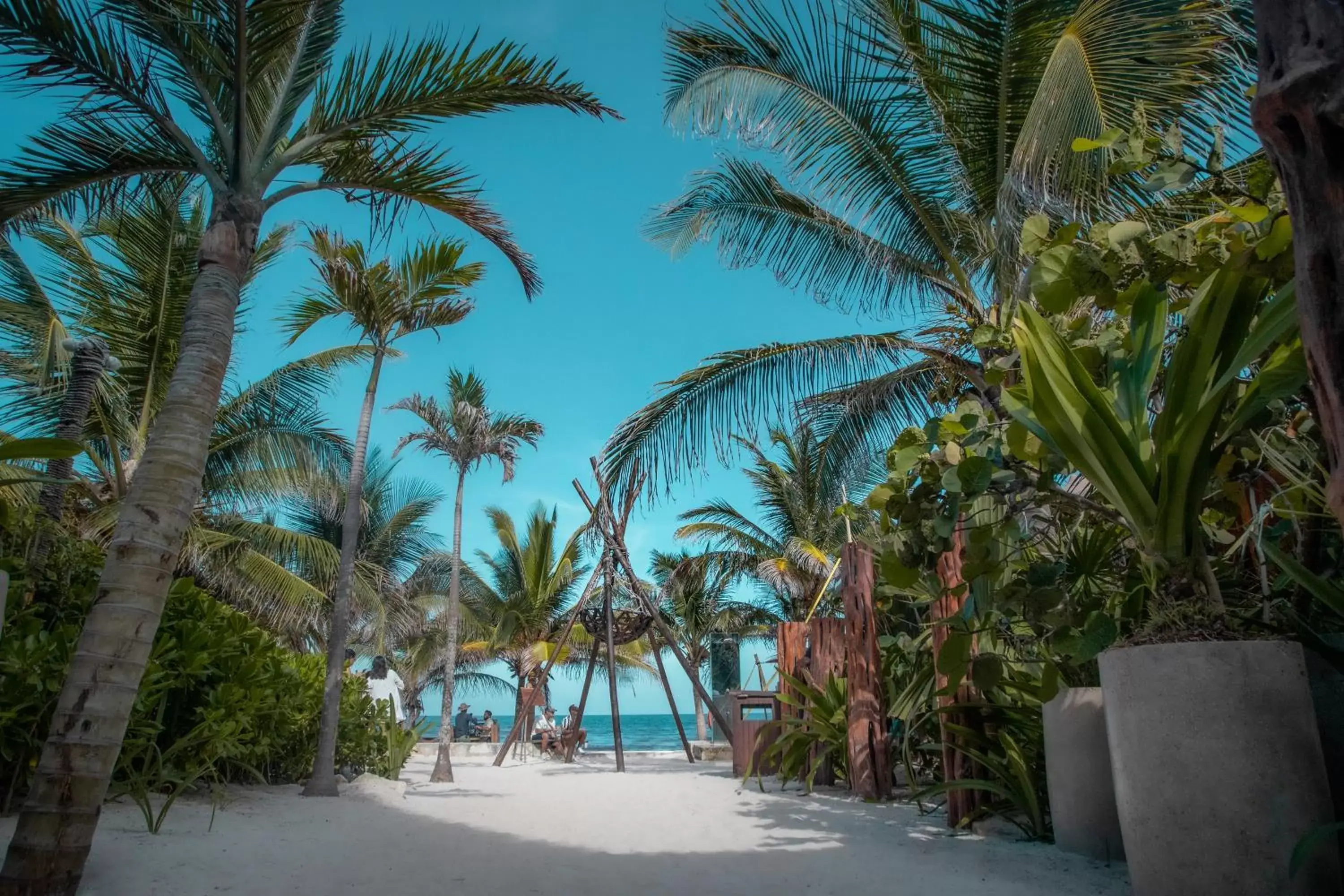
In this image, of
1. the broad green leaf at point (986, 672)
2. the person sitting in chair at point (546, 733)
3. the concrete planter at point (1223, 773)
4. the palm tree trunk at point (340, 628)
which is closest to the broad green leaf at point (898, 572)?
the broad green leaf at point (986, 672)

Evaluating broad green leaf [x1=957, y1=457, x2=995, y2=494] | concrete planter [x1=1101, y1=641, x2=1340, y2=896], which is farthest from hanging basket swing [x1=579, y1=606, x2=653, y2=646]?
concrete planter [x1=1101, y1=641, x2=1340, y2=896]

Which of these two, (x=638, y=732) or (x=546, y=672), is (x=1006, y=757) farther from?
(x=638, y=732)

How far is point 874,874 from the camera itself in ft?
10.7

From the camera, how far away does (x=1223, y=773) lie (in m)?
2.18

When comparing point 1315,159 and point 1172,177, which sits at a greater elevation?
point 1172,177

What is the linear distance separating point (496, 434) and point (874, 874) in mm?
10556

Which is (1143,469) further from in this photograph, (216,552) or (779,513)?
(779,513)

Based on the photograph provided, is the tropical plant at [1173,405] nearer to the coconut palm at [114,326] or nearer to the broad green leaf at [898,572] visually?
the broad green leaf at [898,572]

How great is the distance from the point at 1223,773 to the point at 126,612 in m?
3.81

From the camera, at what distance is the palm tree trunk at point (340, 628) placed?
6629mm

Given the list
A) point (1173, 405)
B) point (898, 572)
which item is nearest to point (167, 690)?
point (898, 572)

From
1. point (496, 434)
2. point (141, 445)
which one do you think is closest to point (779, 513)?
point (496, 434)

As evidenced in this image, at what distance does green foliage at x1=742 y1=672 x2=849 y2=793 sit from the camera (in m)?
6.02

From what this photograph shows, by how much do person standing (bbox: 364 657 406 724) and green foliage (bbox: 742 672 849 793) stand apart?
4.74m
